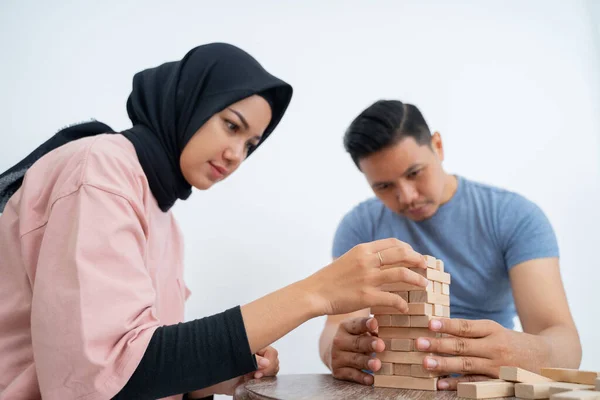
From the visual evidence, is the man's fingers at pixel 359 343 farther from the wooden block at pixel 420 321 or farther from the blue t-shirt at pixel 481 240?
the blue t-shirt at pixel 481 240

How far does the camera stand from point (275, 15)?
2.74m

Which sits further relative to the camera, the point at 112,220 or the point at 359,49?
the point at 359,49

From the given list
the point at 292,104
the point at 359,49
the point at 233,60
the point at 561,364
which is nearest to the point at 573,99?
the point at 359,49

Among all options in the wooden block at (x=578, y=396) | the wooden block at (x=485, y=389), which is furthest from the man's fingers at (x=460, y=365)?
the wooden block at (x=578, y=396)

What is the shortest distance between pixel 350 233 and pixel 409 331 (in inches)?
39.2

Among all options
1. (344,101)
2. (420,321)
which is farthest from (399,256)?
(344,101)

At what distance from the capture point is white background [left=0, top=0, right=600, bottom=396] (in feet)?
7.86

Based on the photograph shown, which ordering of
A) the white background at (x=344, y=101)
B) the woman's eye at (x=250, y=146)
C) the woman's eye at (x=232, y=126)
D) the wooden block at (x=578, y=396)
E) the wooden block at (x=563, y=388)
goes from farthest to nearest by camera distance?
the white background at (x=344, y=101) → the woman's eye at (x=250, y=146) → the woman's eye at (x=232, y=126) → the wooden block at (x=563, y=388) → the wooden block at (x=578, y=396)

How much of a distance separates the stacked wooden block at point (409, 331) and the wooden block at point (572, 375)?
0.25 metres

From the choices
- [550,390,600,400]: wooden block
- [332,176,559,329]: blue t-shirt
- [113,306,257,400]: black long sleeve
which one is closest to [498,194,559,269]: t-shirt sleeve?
[332,176,559,329]: blue t-shirt

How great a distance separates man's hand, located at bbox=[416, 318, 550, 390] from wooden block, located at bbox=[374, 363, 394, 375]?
0.31ft

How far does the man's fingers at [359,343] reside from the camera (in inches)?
49.7

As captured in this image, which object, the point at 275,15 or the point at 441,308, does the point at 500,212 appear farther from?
the point at 275,15

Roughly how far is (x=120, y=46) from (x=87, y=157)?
1.26m
